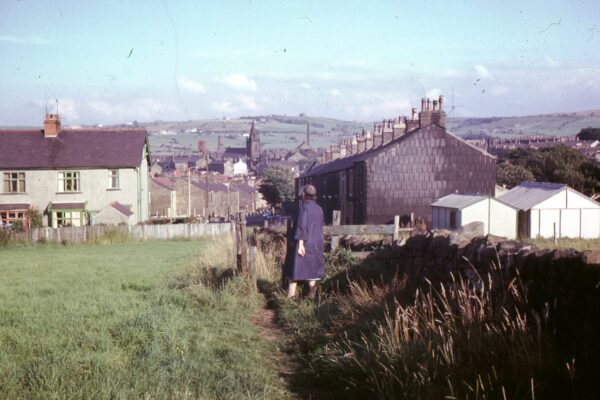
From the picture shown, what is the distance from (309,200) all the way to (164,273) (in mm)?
5925

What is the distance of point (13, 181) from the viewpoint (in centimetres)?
4222

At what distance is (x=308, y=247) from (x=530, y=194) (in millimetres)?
32740

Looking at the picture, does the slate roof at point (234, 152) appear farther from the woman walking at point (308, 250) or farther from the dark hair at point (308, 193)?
the woman walking at point (308, 250)

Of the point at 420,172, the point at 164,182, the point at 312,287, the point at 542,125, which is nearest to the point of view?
the point at 312,287

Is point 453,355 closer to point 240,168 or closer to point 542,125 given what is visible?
point 240,168

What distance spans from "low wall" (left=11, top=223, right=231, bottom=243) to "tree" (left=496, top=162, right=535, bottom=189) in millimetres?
34697

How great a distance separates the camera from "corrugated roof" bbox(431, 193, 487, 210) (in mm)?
34688

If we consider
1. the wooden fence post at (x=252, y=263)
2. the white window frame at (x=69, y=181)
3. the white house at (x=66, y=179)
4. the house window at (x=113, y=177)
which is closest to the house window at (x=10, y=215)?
the white house at (x=66, y=179)

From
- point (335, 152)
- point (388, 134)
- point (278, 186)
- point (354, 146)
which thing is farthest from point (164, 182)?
point (388, 134)

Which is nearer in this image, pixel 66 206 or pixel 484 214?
pixel 484 214

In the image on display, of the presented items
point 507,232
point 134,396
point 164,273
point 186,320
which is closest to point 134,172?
point 507,232

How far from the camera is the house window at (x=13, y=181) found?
4197 centimetres

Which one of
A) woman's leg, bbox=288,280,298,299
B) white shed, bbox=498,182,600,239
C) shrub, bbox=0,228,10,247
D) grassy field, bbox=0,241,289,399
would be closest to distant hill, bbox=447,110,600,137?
white shed, bbox=498,182,600,239

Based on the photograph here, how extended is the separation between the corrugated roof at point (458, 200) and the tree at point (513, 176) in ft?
77.0
